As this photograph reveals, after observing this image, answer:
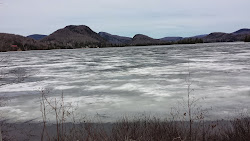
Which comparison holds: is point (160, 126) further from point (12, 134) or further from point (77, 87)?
point (77, 87)

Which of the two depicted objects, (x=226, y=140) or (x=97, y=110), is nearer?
(x=226, y=140)

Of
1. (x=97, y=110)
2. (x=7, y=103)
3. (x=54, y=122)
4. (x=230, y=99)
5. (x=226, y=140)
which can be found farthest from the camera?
(x=7, y=103)

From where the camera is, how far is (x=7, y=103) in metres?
7.86

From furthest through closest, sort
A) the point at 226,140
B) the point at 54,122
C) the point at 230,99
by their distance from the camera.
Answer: the point at 230,99 → the point at 54,122 → the point at 226,140

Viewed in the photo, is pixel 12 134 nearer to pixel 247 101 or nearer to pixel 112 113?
pixel 112 113

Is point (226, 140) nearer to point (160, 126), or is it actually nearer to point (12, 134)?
point (160, 126)

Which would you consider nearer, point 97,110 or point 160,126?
point 160,126

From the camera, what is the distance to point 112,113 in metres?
6.28

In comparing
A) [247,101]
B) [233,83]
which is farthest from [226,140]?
[233,83]

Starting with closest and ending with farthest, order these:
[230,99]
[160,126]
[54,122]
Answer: [160,126]
[54,122]
[230,99]

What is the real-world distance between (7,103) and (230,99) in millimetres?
7980

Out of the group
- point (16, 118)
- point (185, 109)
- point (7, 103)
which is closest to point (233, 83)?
point (185, 109)

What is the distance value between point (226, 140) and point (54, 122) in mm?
4201

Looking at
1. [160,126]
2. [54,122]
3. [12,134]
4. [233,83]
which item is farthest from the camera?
[233,83]
